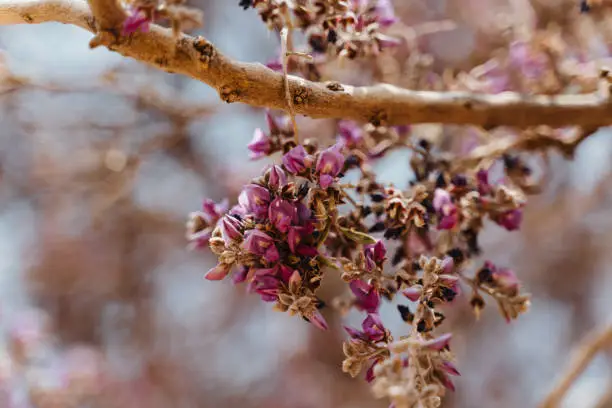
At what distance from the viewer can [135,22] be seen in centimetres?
82

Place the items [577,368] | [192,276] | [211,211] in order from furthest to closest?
[192,276] → [577,368] → [211,211]

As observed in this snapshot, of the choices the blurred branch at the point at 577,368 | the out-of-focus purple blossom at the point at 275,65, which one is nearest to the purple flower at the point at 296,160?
the out-of-focus purple blossom at the point at 275,65

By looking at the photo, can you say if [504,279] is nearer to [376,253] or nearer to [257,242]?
[376,253]

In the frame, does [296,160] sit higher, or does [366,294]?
[296,160]

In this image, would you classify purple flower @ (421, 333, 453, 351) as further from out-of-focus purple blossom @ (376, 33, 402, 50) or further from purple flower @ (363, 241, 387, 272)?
out-of-focus purple blossom @ (376, 33, 402, 50)

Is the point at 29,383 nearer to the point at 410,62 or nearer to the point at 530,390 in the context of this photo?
the point at 410,62

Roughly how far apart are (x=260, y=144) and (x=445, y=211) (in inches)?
12.7

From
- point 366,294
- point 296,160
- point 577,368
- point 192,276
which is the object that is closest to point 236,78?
point 296,160

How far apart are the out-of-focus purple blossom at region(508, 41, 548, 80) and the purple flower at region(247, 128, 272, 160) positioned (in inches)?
35.2

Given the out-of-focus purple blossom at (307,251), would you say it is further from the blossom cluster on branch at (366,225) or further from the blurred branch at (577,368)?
the blurred branch at (577,368)

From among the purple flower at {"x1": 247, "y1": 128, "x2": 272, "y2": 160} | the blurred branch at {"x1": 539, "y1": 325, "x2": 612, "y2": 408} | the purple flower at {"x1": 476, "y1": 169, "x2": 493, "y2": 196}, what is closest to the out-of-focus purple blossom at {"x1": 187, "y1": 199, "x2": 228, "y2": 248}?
the purple flower at {"x1": 247, "y1": 128, "x2": 272, "y2": 160}

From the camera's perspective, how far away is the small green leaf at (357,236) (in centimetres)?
95

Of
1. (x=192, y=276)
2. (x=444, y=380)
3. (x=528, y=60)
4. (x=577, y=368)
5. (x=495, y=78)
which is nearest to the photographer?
(x=444, y=380)

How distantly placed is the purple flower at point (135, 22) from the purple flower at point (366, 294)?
45 cm
